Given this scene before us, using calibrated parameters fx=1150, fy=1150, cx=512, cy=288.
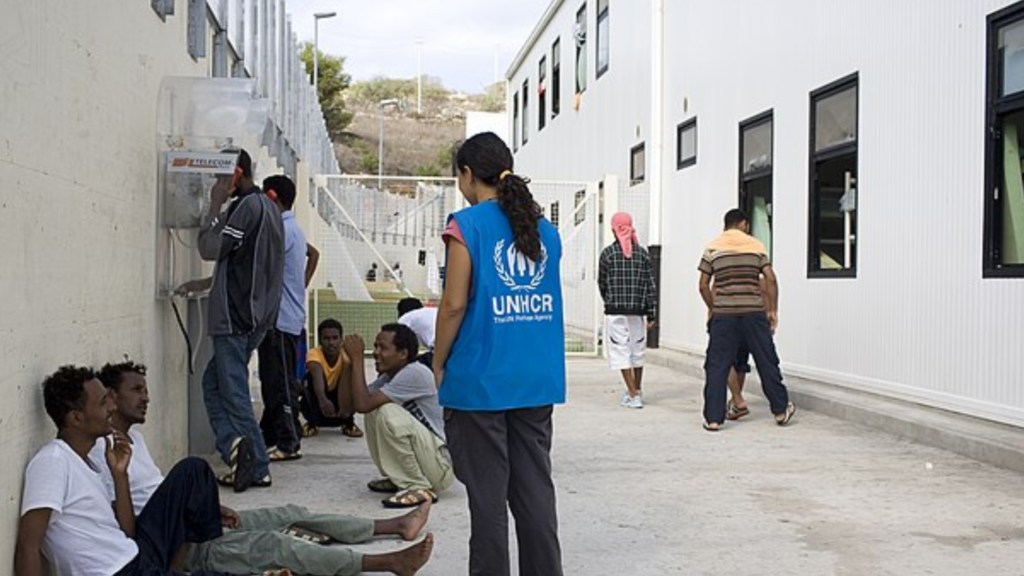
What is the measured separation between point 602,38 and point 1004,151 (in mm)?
12999

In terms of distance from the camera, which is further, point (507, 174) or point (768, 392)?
point (768, 392)

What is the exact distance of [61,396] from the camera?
393 cm

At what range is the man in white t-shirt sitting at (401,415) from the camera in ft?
20.1

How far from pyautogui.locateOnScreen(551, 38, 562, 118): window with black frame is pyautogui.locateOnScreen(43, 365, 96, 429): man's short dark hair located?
21.7 m

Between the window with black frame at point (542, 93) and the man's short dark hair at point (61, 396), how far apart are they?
23.7 m

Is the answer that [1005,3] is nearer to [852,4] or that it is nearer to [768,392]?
[852,4]

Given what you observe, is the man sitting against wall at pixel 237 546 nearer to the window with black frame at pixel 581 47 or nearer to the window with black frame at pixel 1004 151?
the window with black frame at pixel 1004 151

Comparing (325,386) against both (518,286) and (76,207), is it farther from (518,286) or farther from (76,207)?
(518,286)

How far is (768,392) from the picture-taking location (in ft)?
30.3

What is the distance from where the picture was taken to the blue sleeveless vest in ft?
12.8

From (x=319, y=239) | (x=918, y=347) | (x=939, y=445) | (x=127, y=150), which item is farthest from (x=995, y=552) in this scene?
(x=319, y=239)

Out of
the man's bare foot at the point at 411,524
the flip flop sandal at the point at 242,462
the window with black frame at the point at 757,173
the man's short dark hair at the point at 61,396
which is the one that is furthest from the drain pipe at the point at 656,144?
the man's short dark hair at the point at 61,396

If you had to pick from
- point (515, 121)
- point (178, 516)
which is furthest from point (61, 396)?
point (515, 121)

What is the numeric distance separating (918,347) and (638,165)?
9.32 m
